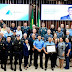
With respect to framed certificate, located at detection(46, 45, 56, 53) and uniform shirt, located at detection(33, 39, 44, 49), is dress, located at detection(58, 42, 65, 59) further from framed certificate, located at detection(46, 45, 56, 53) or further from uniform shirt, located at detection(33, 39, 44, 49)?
uniform shirt, located at detection(33, 39, 44, 49)

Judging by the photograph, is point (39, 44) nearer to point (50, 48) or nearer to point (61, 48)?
point (50, 48)

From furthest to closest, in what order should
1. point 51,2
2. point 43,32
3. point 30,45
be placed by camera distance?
Answer: point 51,2 → point 43,32 → point 30,45

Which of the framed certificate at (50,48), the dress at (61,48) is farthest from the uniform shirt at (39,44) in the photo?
the dress at (61,48)

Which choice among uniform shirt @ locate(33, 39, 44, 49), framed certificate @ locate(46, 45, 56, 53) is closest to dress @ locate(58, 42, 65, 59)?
framed certificate @ locate(46, 45, 56, 53)

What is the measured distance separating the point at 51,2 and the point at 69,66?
673 cm

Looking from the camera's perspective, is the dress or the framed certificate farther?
the dress

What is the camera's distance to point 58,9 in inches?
571

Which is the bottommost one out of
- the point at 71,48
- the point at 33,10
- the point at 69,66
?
the point at 69,66

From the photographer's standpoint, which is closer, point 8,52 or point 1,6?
point 8,52

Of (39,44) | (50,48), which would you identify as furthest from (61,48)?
(39,44)

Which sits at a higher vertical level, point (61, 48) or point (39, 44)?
point (39, 44)

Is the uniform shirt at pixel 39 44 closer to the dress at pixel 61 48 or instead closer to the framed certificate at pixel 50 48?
the framed certificate at pixel 50 48

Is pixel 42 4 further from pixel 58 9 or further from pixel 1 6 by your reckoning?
pixel 1 6

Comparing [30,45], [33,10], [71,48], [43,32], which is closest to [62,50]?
[71,48]
